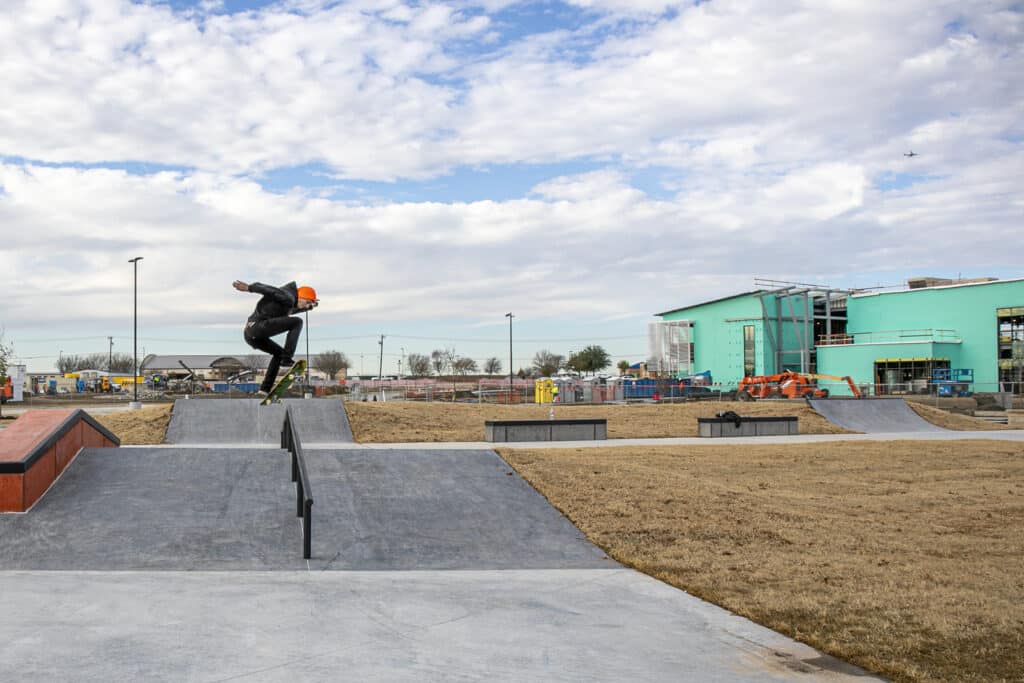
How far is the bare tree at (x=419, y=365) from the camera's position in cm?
11831

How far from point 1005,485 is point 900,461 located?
3434 millimetres

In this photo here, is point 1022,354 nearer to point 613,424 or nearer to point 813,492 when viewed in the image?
point 613,424

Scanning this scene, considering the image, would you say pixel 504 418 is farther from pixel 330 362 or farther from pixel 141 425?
pixel 330 362

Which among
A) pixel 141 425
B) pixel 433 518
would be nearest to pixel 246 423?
pixel 141 425

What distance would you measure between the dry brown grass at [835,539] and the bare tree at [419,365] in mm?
99332

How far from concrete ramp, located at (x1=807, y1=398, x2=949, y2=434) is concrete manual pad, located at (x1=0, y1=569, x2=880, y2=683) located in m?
24.8

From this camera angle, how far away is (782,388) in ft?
149

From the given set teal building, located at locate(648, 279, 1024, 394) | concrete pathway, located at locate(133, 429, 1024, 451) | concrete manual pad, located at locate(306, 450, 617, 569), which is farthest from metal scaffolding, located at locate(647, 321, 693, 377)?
concrete manual pad, located at locate(306, 450, 617, 569)

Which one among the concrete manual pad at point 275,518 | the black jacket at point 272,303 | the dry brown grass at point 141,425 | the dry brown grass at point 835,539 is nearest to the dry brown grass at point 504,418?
the dry brown grass at point 141,425

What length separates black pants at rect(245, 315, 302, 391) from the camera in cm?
1033

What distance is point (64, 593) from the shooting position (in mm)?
8266

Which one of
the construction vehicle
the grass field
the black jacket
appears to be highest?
the black jacket

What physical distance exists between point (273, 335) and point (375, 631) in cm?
449

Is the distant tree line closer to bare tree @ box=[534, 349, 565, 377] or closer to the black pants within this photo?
bare tree @ box=[534, 349, 565, 377]
